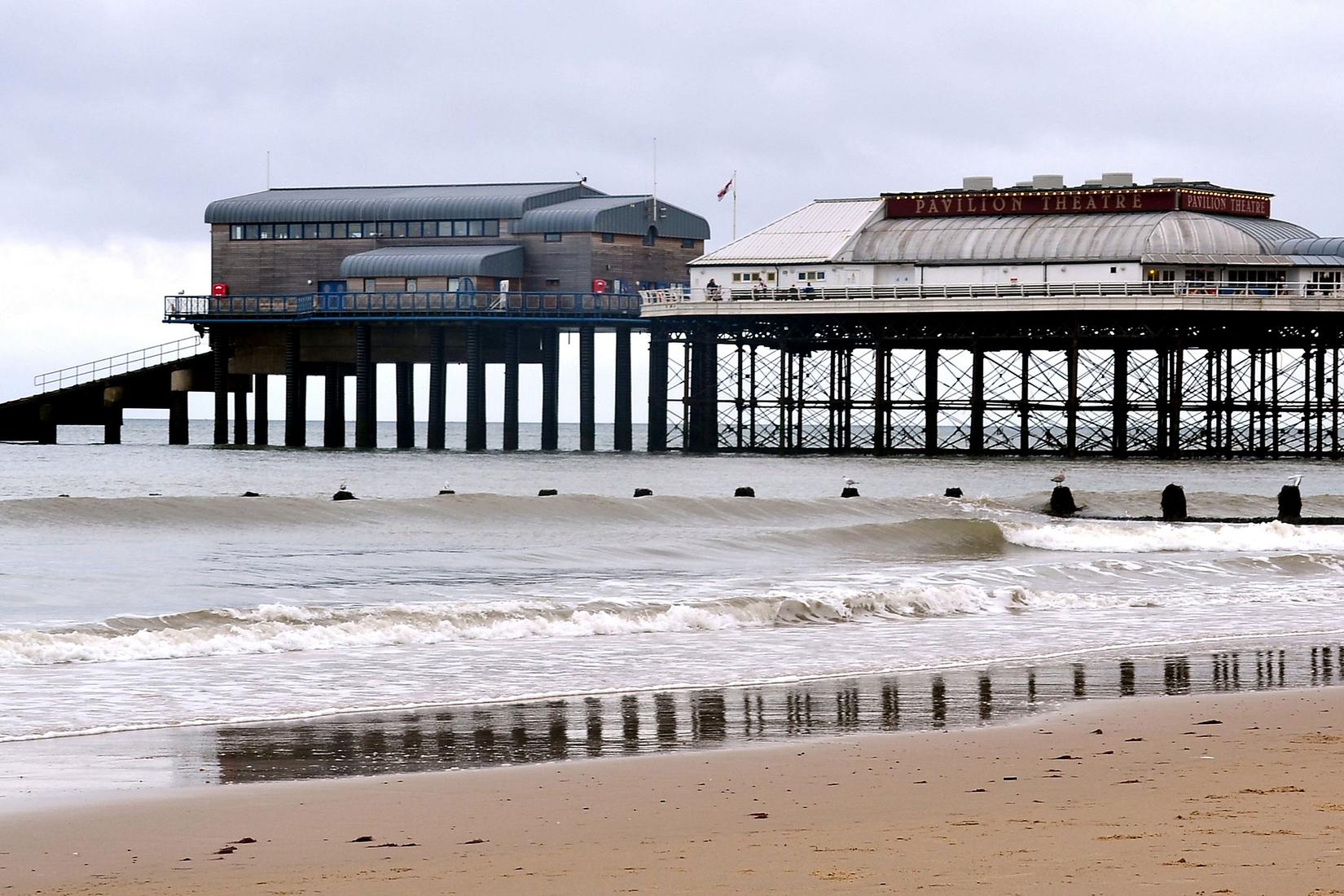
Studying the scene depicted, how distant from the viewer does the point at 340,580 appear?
23484mm

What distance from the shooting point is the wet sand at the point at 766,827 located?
7.56 metres

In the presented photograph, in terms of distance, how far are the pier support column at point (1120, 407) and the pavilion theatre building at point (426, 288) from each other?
20.5 meters

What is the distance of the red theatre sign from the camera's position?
69875 millimetres

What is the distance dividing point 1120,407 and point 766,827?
58646 millimetres

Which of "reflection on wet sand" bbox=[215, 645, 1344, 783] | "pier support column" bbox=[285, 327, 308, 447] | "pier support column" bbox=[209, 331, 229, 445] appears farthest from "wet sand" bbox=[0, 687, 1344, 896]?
"pier support column" bbox=[209, 331, 229, 445]

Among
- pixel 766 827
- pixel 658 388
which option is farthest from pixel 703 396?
pixel 766 827

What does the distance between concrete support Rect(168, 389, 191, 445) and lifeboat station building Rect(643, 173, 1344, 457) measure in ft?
78.3

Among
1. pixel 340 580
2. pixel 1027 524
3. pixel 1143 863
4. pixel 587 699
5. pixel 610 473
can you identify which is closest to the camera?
pixel 1143 863

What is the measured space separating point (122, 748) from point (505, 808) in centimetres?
303

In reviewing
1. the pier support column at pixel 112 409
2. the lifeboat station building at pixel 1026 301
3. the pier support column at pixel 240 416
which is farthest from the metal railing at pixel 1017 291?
the pier support column at pixel 112 409

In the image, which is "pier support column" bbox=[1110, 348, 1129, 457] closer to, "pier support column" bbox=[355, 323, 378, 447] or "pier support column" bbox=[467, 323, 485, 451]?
"pier support column" bbox=[467, 323, 485, 451]

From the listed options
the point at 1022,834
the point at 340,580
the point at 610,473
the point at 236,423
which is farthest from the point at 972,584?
the point at 236,423

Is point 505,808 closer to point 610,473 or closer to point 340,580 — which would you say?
point 340,580

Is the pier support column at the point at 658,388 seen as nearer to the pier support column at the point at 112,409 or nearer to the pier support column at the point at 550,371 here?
the pier support column at the point at 550,371
